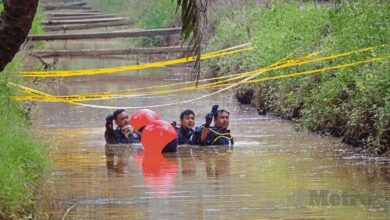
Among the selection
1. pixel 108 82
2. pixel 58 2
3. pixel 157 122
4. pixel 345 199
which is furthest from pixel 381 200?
pixel 58 2

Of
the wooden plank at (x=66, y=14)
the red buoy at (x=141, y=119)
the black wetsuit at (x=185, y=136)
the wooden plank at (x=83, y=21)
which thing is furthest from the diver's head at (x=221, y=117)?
the wooden plank at (x=66, y=14)

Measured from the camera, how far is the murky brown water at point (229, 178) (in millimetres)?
11992

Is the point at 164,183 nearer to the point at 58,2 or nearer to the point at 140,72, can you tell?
the point at 140,72

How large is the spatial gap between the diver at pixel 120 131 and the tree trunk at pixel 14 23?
29.0 ft

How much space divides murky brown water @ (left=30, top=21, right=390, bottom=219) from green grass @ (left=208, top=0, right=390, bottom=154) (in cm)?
40

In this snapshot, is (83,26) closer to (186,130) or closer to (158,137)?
(186,130)

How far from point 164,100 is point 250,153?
10316 millimetres

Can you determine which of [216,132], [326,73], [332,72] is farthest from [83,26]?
[216,132]

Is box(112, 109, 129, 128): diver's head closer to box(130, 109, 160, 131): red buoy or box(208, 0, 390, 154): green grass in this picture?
box(130, 109, 160, 131): red buoy

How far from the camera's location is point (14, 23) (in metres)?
10.5

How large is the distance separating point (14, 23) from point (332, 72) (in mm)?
10745

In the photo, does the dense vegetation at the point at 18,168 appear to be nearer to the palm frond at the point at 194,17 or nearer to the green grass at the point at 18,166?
the green grass at the point at 18,166

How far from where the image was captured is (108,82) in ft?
109

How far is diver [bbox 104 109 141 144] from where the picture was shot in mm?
19469
